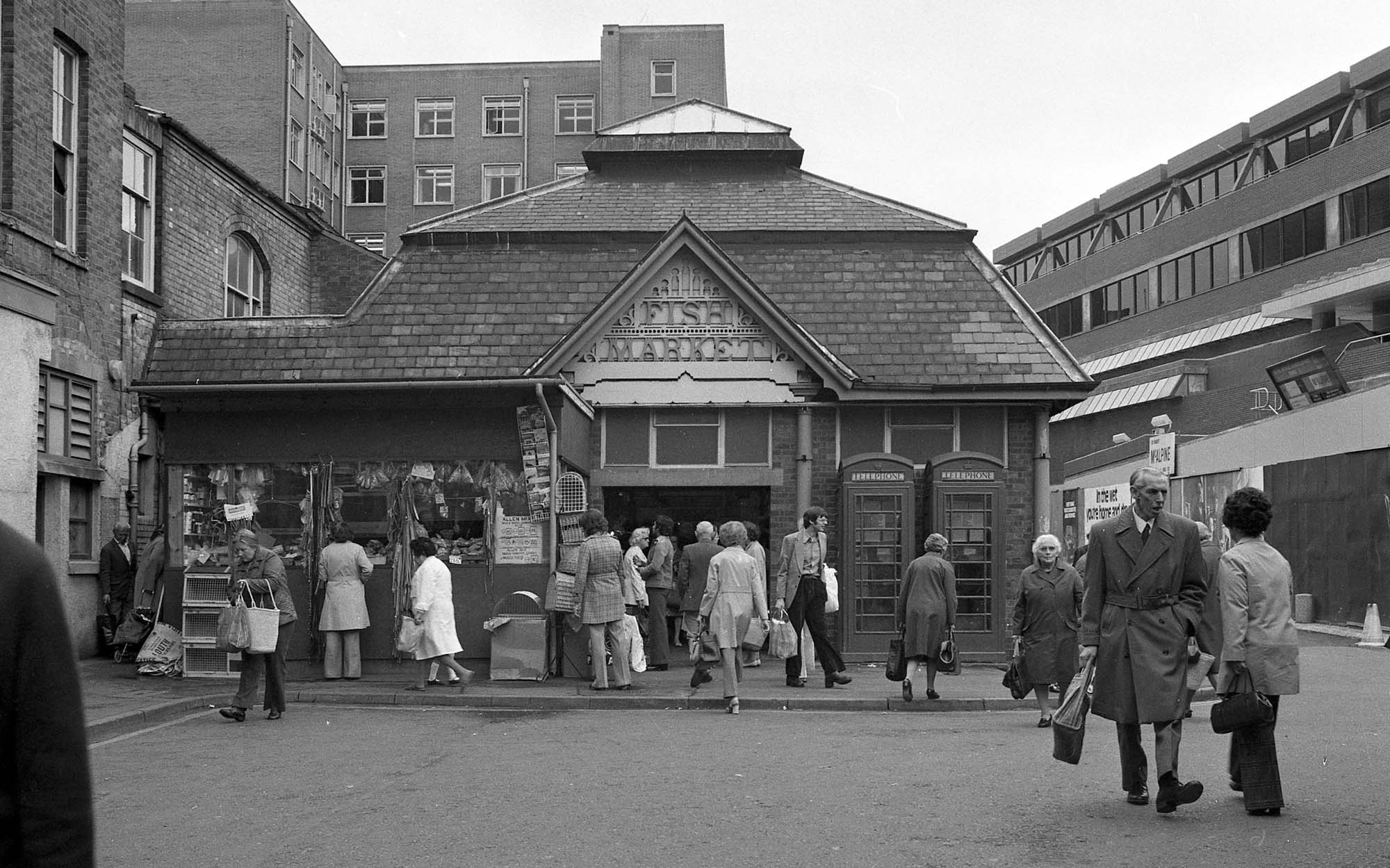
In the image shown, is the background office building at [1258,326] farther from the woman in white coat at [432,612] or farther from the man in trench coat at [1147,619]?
the man in trench coat at [1147,619]

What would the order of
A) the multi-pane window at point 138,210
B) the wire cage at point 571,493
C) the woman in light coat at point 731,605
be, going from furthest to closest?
the multi-pane window at point 138,210, the wire cage at point 571,493, the woman in light coat at point 731,605

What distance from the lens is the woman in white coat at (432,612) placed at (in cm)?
1441

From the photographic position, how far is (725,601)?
A: 13.1 metres

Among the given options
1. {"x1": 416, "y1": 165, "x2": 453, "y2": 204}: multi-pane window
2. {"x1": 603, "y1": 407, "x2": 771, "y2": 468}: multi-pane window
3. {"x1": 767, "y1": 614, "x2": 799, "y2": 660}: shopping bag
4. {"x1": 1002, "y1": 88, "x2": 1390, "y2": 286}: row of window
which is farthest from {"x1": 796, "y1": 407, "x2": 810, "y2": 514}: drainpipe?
{"x1": 416, "y1": 165, "x2": 453, "y2": 204}: multi-pane window

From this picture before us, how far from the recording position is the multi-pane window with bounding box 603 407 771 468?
1836cm

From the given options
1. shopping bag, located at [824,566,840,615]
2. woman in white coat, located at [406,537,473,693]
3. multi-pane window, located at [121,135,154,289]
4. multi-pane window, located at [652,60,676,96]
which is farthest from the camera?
multi-pane window, located at [652,60,676,96]

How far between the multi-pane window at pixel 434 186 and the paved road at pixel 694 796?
45979 millimetres

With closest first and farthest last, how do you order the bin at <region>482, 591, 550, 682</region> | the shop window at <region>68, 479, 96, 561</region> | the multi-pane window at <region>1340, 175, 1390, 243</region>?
the bin at <region>482, 591, 550, 682</region> < the shop window at <region>68, 479, 96, 561</region> < the multi-pane window at <region>1340, 175, 1390, 243</region>

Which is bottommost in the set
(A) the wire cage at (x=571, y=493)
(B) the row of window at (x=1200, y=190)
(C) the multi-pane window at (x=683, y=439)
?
(A) the wire cage at (x=571, y=493)

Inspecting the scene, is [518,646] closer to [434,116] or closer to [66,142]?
[66,142]

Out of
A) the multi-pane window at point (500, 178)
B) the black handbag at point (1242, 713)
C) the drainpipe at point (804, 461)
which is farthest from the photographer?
the multi-pane window at point (500, 178)

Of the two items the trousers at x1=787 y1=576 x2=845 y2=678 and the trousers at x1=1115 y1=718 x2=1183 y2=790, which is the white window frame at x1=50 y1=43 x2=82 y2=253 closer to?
the trousers at x1=787 y1=576 x2=845 y2=678

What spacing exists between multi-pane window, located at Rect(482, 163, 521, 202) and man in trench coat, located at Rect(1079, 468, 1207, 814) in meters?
50.4

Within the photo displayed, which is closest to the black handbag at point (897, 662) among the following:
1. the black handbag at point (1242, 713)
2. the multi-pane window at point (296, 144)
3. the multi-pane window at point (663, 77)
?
the black handbag at point (1242, 713)
